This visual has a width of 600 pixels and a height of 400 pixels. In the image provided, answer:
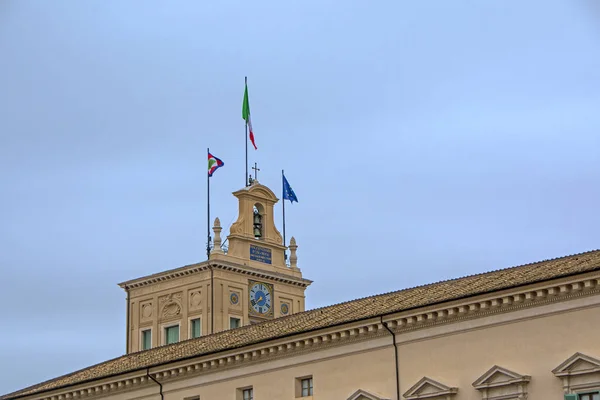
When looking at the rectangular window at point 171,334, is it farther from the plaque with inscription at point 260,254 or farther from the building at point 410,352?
the building at point 410,352

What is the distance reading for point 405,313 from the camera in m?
40.6

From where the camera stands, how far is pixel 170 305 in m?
75.9

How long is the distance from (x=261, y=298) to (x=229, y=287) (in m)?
2.67

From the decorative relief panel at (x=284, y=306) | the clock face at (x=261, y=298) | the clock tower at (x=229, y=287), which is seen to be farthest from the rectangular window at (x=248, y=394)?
the decorative relief panel at (x=284, y=306)

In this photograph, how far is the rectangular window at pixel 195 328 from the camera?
7331 cm

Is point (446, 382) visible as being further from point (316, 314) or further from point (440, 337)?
point (316, 314)

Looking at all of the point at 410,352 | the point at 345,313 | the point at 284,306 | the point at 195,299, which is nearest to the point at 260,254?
the point at 284,306

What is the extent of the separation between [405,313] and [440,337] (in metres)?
1.35

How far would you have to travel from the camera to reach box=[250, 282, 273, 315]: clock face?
75812 millimetres

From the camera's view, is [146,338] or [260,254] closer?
[146,338]

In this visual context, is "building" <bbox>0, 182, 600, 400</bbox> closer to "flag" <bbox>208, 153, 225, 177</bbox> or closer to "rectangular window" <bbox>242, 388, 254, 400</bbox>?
"rectangular window" <bbox>242, 388, 254, 400</bbox>

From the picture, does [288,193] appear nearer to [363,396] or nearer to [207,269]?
[207,269]

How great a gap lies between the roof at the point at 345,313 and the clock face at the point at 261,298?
65.1 feet

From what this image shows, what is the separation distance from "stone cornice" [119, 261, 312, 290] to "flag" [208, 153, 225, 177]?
7.27 m
